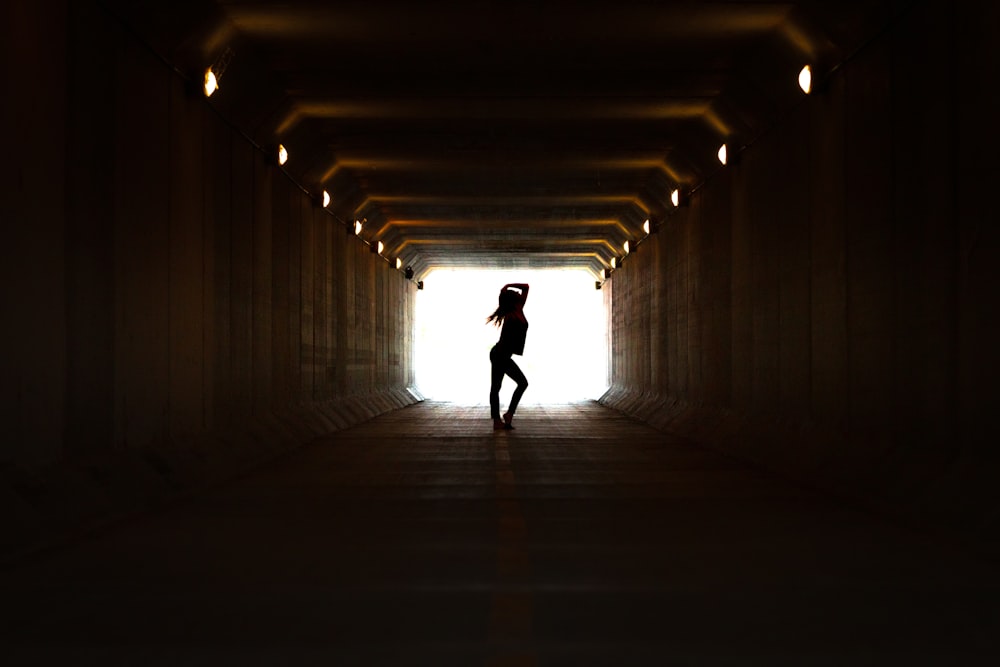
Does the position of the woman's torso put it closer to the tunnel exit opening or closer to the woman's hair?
the woman's hair

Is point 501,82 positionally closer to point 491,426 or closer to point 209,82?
point 209,82

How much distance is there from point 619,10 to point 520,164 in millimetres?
8901

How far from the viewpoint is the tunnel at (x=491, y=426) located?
5480mm

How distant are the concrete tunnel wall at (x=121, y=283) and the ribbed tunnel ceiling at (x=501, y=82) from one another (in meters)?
0.84

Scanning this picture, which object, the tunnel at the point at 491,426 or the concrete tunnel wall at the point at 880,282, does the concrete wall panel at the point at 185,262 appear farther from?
the concrete tunnel wall at the point at 880,282

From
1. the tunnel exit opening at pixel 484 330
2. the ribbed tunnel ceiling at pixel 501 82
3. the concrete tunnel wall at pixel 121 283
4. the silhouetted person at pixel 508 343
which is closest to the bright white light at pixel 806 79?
the ribbed tunnel ceiling at pixel 501 82

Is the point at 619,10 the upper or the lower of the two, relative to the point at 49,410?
upper

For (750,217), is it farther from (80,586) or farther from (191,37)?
(80,586)

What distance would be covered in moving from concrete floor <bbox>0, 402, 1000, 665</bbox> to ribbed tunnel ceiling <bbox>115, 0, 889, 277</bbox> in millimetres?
4546

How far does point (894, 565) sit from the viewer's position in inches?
257

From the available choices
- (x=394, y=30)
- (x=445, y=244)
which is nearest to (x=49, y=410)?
(x=394, y=30)

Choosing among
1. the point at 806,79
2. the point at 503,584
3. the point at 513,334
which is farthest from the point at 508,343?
the point at 503,584

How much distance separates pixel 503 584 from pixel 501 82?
10005 mm

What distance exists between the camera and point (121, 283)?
925 cm
